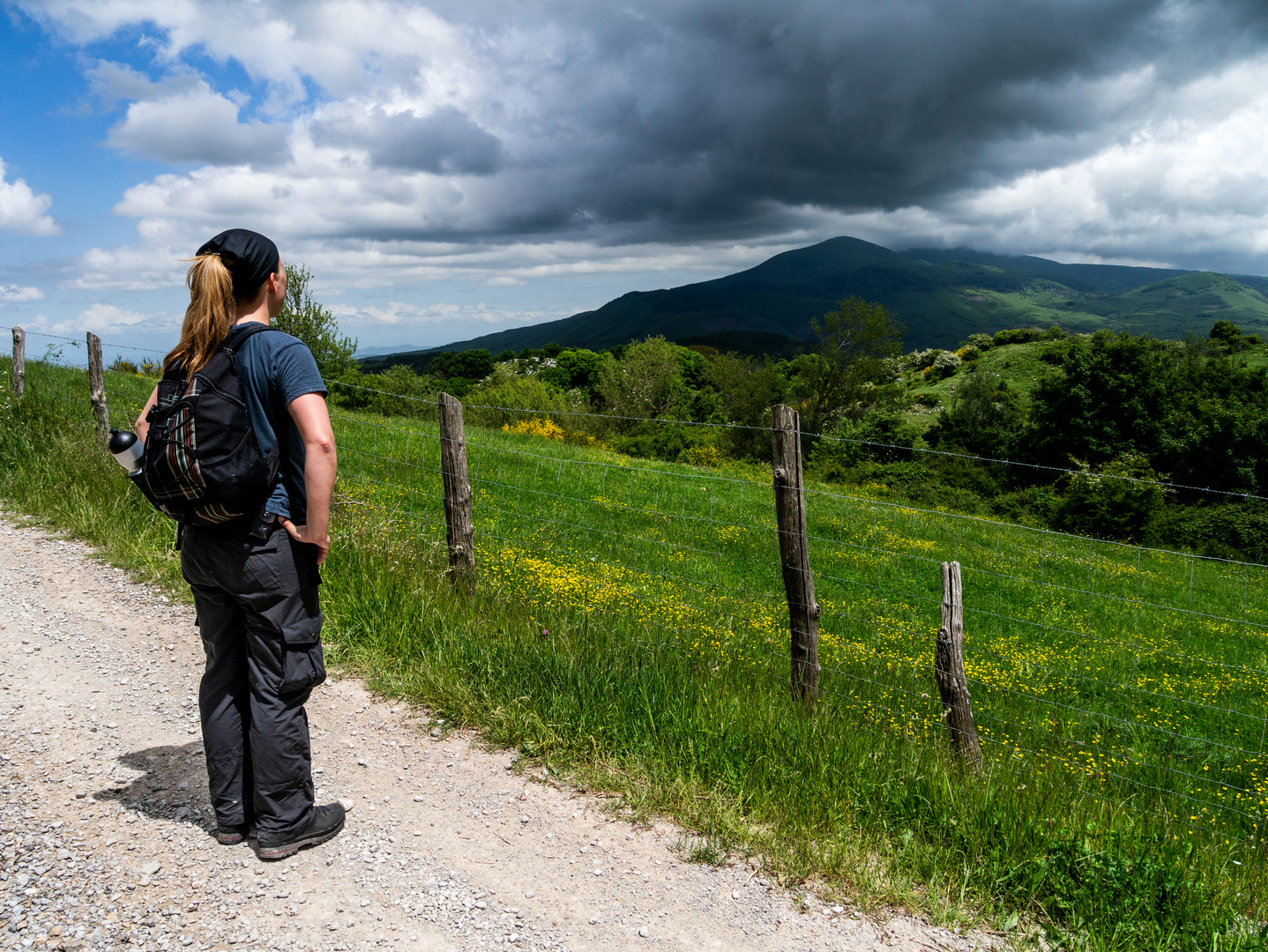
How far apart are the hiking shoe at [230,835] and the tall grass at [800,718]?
134cm

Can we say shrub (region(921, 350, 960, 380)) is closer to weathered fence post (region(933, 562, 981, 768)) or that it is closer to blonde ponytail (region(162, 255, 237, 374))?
weathered fence post (region(933, 562, 981, 768))

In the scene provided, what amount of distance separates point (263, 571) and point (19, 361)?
11925 mm

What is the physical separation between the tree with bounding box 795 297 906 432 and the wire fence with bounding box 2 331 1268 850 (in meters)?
36.7

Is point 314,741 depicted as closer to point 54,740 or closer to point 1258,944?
point 54,740

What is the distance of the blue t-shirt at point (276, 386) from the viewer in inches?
118

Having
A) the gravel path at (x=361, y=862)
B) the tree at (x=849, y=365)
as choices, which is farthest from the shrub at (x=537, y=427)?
the tree at (x=849, y=365)

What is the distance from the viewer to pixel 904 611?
387 inches

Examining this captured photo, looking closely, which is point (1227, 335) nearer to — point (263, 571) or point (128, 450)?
point (263, 571)

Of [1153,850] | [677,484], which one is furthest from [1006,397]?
[1153,850]

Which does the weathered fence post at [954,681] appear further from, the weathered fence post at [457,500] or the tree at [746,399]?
the tree at [746,399]

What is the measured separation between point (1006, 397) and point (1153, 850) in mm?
59924

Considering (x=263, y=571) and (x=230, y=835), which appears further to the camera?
(x=230, y=835)

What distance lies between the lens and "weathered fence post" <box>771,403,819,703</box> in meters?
4.63

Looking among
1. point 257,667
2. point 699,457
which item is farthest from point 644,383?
point 257,667
